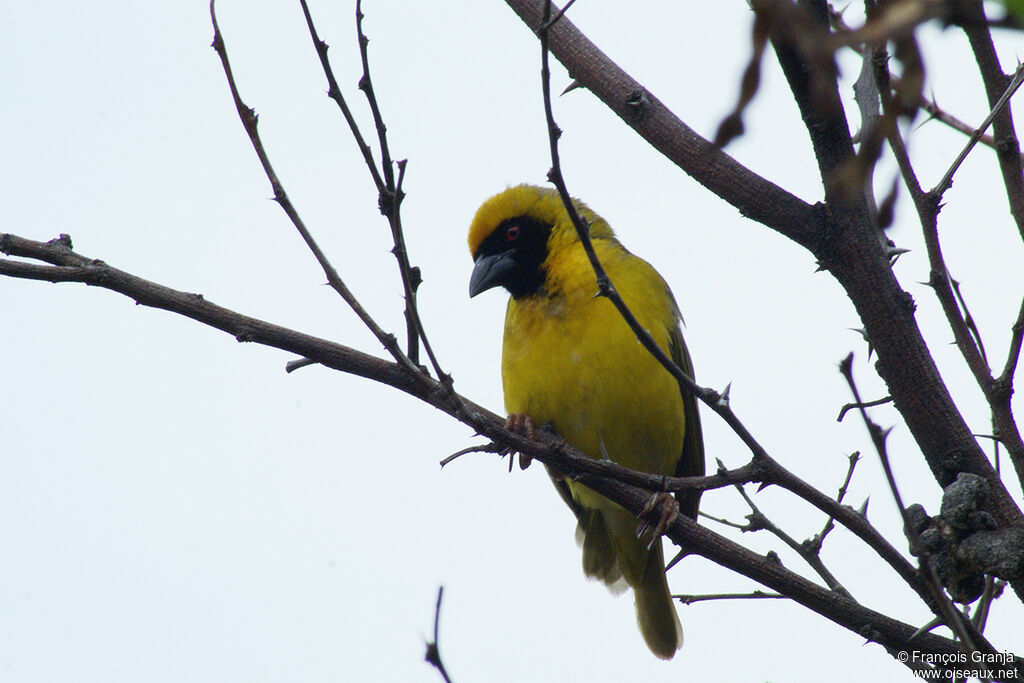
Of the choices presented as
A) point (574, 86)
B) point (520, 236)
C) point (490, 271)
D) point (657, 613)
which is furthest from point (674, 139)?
point (657, 613)

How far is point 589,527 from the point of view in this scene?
5.07 meters

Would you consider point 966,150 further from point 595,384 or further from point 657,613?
point 657,613

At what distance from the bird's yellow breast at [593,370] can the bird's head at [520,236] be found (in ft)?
0.64

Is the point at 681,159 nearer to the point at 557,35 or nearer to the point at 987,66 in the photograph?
the point at 557,35

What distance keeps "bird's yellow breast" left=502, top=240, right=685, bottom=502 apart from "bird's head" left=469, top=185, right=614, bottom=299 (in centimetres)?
20

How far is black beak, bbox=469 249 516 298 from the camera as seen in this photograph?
502 centimetres

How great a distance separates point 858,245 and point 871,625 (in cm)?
97

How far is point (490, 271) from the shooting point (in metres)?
5.04

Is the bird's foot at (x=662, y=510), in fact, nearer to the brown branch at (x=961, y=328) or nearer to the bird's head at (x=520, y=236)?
the brown branch at (x=961, y=328)

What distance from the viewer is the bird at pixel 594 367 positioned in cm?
429

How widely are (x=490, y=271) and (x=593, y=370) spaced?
1008 mm

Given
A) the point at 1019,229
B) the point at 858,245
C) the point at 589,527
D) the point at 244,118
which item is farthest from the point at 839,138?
the point at 589,527

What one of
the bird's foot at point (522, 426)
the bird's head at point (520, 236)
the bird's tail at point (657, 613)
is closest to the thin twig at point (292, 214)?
the bird's foot at point (522, 426)

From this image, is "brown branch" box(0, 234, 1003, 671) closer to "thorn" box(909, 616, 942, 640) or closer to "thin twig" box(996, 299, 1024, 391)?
"thorn" box(909, 616, 942, 640)
